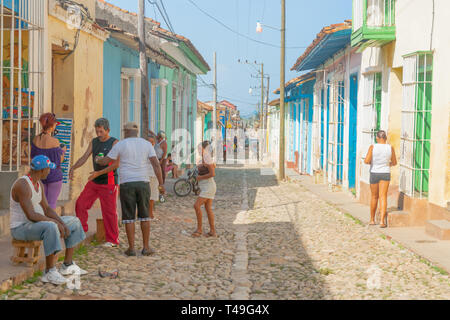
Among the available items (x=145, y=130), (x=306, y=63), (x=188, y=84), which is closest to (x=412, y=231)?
(x=145, y=130)

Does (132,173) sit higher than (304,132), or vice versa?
(304,132)

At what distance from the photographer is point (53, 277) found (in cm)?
528

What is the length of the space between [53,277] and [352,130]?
995cm

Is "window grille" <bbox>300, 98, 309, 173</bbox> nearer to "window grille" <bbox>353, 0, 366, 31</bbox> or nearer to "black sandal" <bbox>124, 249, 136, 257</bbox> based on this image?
"window grille" <bbox>353, 0, 366, 31</bbox>

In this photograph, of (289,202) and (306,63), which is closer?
(289,202)

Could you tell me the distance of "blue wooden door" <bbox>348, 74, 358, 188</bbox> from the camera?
13891mm

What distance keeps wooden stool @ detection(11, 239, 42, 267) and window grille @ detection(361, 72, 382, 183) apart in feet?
24.8

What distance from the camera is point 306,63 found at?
1792cm

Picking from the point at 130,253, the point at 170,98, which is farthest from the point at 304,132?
the point at 130,253

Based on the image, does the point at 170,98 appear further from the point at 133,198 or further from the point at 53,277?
the point at 53,277

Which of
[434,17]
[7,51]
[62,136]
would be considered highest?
[434,17]
